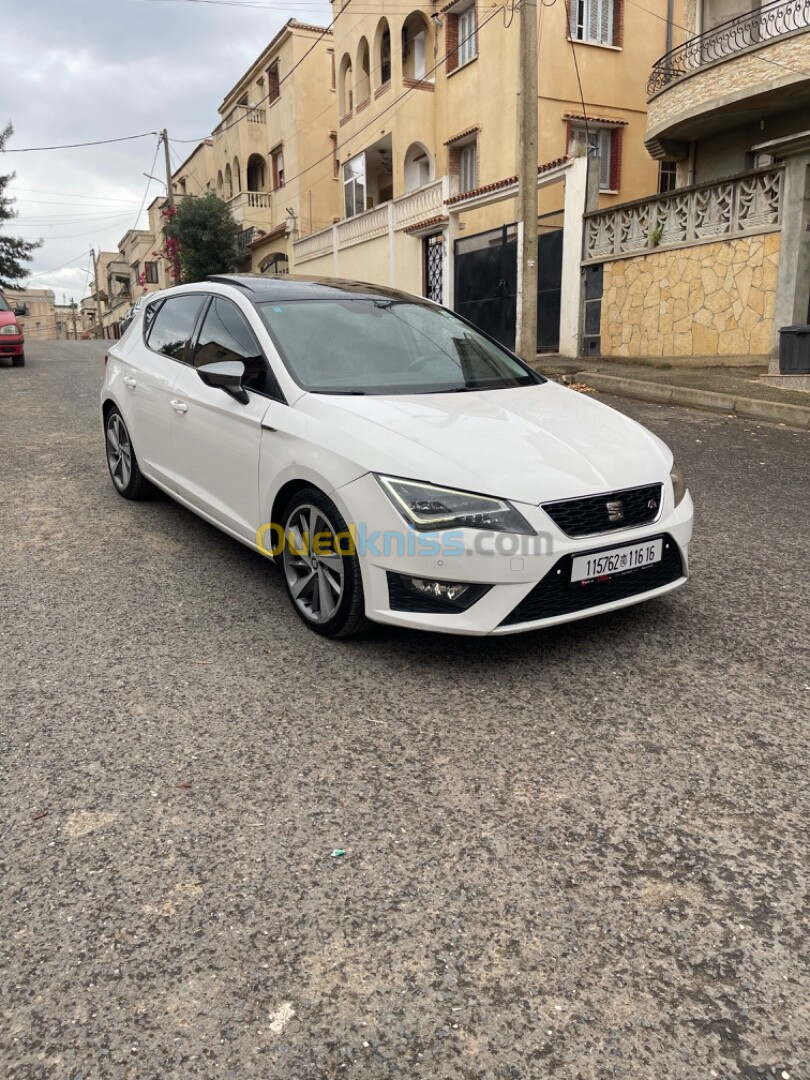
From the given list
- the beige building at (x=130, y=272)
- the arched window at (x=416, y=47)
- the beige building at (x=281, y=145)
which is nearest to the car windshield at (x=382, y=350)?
the arched window at (x=416, y=47)

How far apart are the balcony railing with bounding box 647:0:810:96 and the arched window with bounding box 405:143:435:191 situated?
22.2 feet

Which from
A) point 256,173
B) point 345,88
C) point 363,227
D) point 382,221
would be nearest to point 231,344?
point 382,221

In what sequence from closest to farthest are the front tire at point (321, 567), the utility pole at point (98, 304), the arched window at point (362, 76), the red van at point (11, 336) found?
the front tire at point (321, 567) → the red van at point (11, 336) → the arched window at point (362, 76) → the utility pole at point (98, 304)

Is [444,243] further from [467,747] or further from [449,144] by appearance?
[467,747]

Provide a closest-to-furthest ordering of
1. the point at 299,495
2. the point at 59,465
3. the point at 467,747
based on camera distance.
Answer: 1. the point at 467,747
2. the point at 299,495
3. the point at 59,465

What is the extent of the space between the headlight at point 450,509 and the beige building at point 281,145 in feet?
101

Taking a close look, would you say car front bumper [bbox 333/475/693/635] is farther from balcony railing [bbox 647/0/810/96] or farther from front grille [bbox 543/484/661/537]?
balcony railing [bbox 647/0/810/96]

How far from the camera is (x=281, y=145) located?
34.8 metres

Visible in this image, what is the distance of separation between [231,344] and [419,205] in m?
17.9

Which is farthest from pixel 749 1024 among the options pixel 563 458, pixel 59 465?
pixel 59 465

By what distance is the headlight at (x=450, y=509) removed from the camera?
310 cm

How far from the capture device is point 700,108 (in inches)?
649

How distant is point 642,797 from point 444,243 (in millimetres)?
18791

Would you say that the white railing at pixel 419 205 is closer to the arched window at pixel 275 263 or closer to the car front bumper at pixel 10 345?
the car front bumper at pixel 10 345
